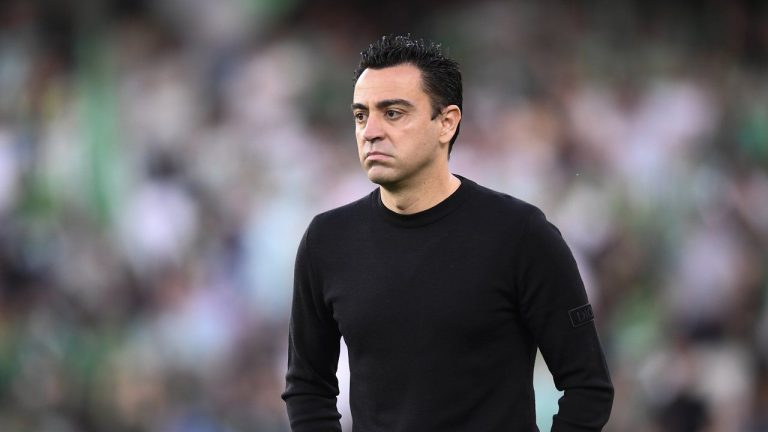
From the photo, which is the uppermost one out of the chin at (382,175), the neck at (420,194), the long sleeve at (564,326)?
the chin at (382,175)

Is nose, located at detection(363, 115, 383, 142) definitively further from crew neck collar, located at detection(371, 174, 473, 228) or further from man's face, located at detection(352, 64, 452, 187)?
crew neck collar, located at detection(371, 174, 473, 228)

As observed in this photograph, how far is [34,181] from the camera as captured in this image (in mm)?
6797

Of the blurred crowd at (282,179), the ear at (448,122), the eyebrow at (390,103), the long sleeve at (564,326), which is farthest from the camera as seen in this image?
the blurred crowd at (282,179)

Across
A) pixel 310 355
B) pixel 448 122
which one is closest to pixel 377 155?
pixel 448 122

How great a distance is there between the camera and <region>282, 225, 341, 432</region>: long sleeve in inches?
121

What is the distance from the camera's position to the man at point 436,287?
9.16ft

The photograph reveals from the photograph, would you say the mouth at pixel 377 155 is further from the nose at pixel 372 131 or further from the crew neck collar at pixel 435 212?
the crew neck collar at pixel 435 212

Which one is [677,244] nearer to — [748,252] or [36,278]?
[748,252]

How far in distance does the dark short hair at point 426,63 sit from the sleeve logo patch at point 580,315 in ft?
2.01

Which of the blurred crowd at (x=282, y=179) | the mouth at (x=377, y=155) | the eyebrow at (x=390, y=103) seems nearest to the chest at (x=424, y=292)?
the mouth at (x=377, y=155)

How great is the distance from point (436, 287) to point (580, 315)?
36cm

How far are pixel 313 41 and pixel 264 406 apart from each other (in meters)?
2.06

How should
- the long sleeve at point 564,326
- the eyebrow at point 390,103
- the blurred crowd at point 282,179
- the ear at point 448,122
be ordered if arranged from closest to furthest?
the long sleeve at point 564,326
the eyebrow at point 390,103
the ear at point 448,122
the blurred crowd at point 282,179

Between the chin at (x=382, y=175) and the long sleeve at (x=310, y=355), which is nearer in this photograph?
the chin at (x=382, y=175)
